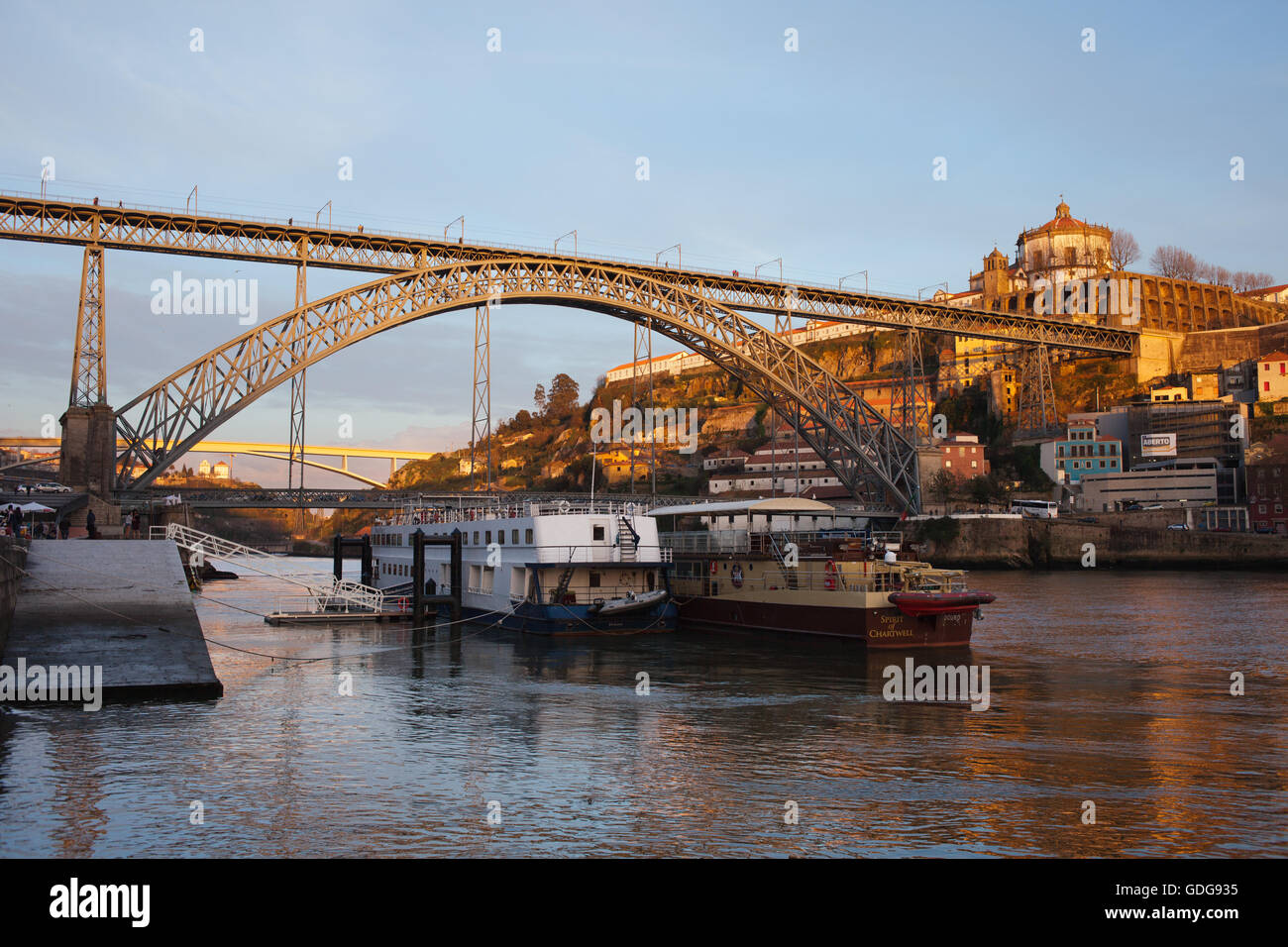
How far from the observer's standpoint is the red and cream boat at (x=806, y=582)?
3175 centimetres

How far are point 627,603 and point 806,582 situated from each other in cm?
592

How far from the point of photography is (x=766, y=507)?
3938cm

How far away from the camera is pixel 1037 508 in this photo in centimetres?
8919

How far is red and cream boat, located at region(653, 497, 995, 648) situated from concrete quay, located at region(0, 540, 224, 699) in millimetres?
17804

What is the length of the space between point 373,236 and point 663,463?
220 feet

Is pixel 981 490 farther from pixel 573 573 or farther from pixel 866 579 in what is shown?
pixel 866 579

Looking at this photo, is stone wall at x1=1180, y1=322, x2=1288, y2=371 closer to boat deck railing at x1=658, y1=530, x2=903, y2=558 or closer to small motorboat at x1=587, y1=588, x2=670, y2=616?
boat deck railing at x1=658, y1=530, x2=903, y2=558

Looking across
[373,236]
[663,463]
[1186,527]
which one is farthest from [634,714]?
[663,463]

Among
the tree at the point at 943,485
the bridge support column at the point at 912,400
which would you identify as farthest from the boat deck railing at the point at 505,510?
the tree at the point at 943,485

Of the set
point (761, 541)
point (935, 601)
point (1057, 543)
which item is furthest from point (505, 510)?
point (1057, 543)

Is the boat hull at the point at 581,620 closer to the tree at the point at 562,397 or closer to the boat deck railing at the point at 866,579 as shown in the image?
the boat deck railing at the point at 866,579

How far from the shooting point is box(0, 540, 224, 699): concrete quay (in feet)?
67.4

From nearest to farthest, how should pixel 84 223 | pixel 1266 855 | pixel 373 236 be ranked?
1. pixel 1266 855
2. pixel 84 223
3. pixel 373 236
